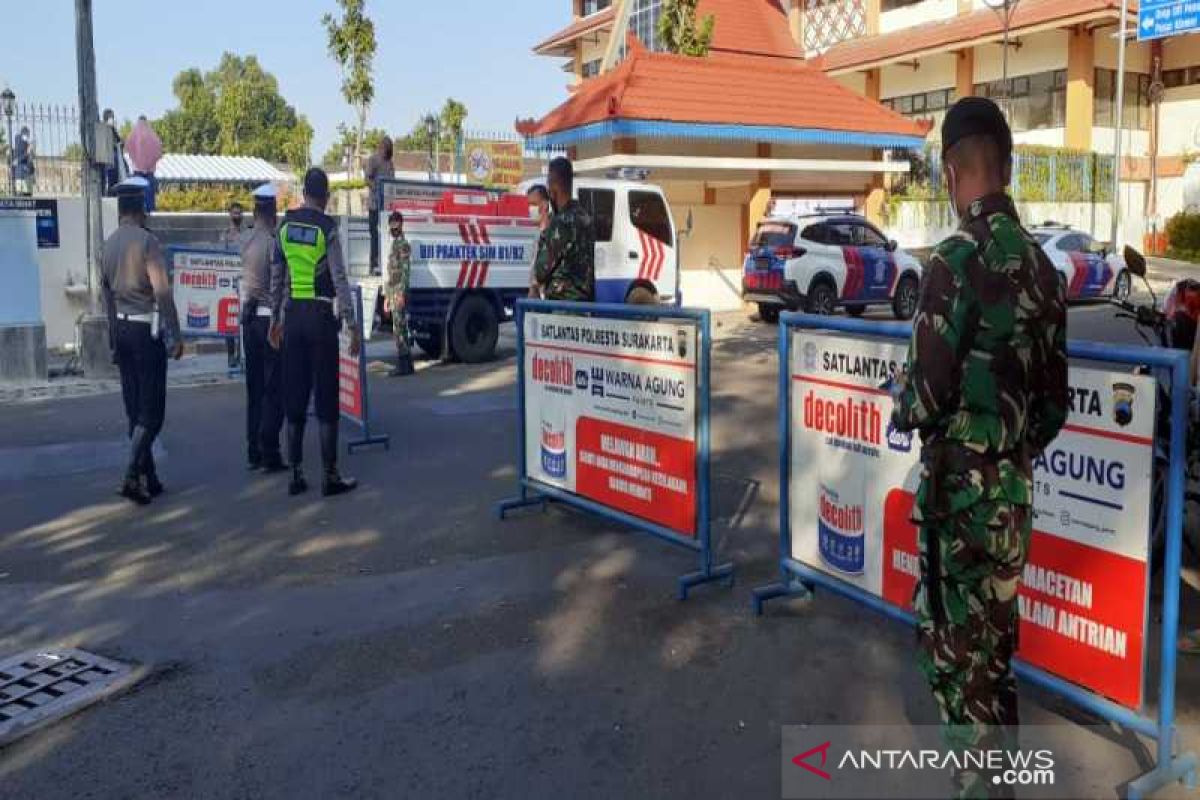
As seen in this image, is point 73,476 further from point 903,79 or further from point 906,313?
point 903,79

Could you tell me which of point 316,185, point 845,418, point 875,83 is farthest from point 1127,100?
point 845,418

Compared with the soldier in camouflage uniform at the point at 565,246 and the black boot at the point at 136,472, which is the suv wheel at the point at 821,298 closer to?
the soldier in camouflage uniform at the point at 565,246

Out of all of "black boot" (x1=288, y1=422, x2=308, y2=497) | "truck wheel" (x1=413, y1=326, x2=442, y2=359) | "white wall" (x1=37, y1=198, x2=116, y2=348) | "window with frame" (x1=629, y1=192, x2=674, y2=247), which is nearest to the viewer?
"black boot" (x1=288, y1=422, x2=308, y2=497)

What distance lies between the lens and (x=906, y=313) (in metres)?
19.7

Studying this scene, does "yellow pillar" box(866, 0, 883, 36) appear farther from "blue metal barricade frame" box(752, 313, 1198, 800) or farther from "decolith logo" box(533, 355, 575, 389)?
"blue metal barricade frame" box(752, 313, 1198, 800)

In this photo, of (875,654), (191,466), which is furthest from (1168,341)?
(191,466)

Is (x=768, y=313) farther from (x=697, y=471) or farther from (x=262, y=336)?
(x=697, y=471)

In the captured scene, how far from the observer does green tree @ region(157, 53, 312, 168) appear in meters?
81.2

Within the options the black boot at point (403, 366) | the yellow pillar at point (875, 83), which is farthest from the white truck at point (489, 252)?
the yellow pillar at point (875, 83)

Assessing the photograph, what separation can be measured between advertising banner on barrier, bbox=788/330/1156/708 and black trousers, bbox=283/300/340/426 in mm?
3713

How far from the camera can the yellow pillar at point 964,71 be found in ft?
114

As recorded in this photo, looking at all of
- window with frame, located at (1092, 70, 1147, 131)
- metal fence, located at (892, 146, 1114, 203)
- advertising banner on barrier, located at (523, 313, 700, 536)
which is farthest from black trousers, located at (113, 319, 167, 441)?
window with frame, located at (1092, 70, 1147, 131)

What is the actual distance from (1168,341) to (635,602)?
2.96 m

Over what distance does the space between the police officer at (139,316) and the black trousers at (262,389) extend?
0.92m
